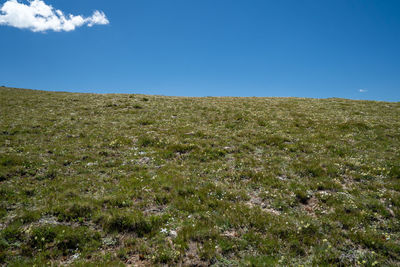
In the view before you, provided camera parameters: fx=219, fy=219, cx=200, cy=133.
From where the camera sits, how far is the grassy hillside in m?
7.93

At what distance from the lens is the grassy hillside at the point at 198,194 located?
793cm

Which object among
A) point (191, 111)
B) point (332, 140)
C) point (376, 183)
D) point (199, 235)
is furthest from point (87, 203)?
point (191, 111)

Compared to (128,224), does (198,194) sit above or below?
above

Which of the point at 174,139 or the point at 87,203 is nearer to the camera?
the point at 87,203

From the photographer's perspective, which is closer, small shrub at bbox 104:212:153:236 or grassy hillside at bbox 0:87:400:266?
grassy hillside at bbox 0:87:400:266

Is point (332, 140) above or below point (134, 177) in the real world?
above

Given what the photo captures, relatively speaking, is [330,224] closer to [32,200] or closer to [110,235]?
[110,235]

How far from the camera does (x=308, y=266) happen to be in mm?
7305

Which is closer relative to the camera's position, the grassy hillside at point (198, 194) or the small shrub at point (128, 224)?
the grassy hillside at point (198, 194)

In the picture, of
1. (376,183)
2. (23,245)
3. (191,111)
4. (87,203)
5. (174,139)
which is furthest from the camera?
(191,111)

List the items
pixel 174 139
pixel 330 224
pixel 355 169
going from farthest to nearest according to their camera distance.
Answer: pixel 174 139 → pixel 355 169 → pixel 330 224

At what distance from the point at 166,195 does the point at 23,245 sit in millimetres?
5772

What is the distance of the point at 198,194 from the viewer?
37.2 feet

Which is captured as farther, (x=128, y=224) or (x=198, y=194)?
(x=198, y=194)
